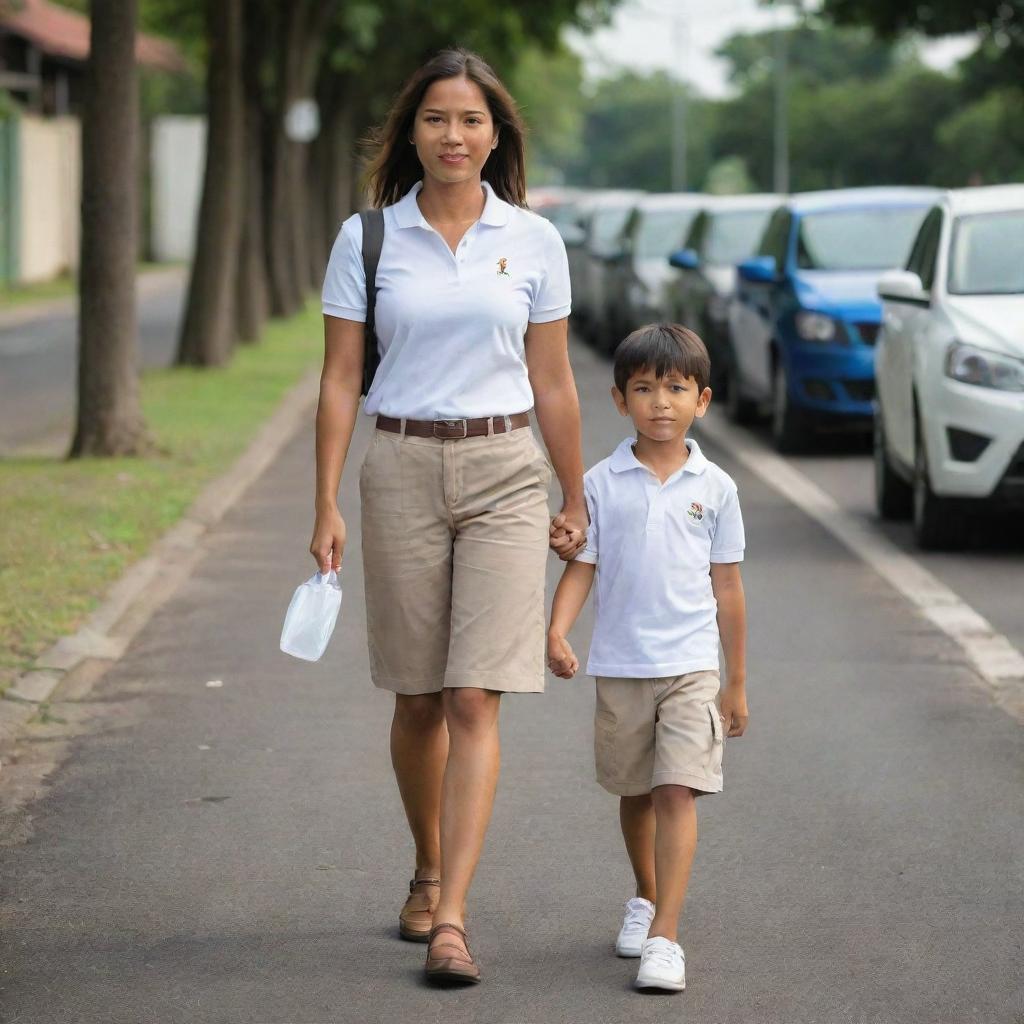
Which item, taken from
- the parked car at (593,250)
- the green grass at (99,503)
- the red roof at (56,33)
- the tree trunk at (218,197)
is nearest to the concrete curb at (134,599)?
the green grass at (99,503)

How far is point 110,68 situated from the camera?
1440cm

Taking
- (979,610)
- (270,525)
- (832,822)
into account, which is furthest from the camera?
(270,525)

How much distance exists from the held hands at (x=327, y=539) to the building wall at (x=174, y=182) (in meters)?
57.1

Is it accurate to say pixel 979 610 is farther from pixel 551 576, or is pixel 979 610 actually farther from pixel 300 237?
pixel 300 237

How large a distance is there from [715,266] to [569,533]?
1449 centimetres

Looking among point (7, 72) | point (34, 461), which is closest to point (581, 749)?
point (34, 461)

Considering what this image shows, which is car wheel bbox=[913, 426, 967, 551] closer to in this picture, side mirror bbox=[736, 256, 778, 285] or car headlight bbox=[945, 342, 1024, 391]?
car headlight bbox=[945, 342, 1024, 391]

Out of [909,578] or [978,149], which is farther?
[978,149]

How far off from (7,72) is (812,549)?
138 feet

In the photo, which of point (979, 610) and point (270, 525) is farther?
point (270, 525)

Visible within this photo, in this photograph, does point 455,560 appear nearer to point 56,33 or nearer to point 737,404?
point 737,404

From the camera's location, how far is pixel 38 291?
42.4m

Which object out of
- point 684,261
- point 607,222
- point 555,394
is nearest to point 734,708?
point 555,394

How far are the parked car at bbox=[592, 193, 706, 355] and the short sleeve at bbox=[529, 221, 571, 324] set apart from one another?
54.5ft
